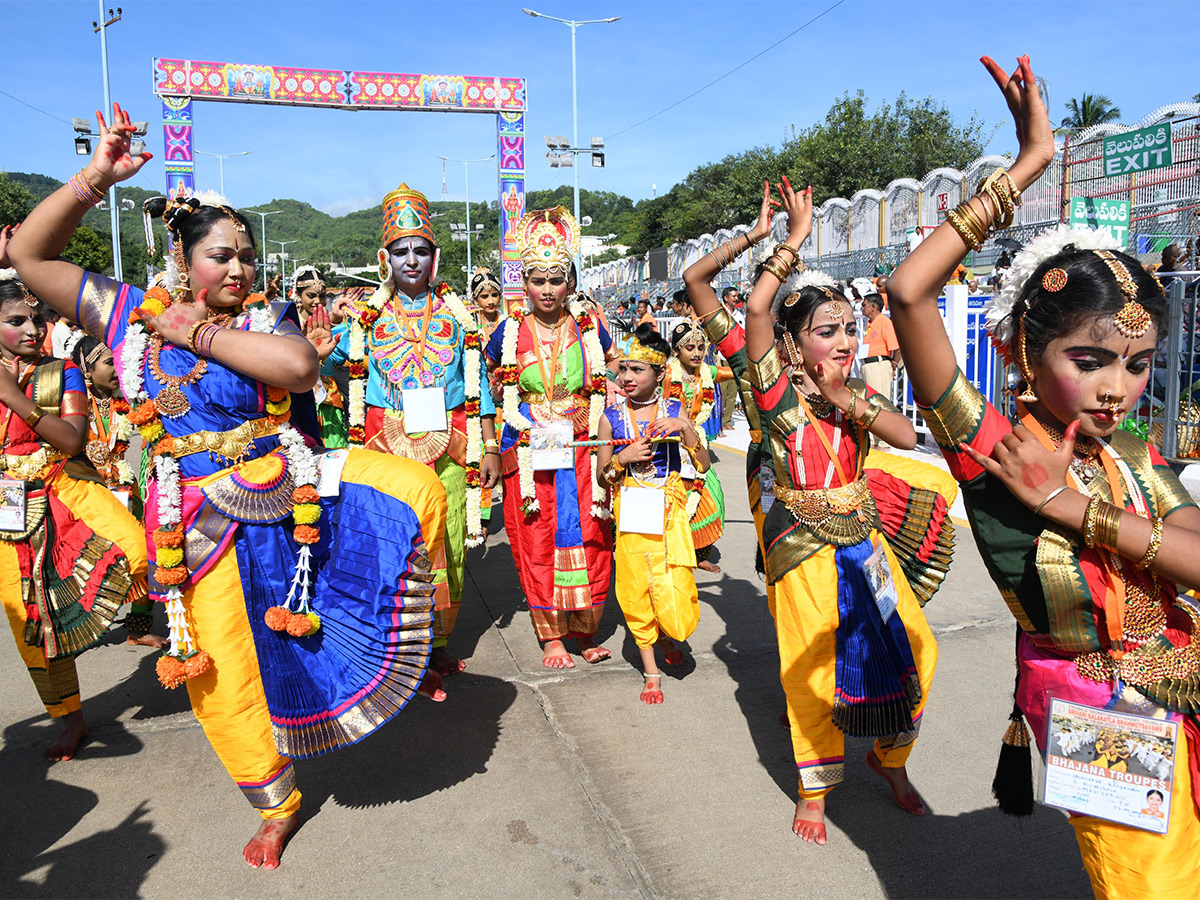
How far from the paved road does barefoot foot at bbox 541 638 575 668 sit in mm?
110

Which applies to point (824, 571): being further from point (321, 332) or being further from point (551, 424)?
point (321, 332)

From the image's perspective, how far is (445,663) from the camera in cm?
461

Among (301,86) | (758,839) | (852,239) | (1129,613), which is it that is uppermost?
(301,86)

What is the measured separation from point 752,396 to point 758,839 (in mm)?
1593

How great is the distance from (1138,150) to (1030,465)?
47.8ft

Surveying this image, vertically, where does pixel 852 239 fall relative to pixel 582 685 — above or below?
above

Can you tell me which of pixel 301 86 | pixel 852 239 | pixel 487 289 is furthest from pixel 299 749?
pixel 852 239

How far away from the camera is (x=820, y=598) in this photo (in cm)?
305

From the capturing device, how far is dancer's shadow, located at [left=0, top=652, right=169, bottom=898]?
2.87 meters

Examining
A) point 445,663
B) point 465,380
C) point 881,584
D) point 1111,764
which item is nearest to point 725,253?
point 881,584

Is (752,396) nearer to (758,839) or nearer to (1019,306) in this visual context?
(1019,306)

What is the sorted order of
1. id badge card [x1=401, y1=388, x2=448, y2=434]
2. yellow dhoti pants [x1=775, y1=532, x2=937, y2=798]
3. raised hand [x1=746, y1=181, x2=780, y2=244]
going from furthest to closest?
id badge card [x1=401, y1=388, x2=448, y2=434] < raised hand [x1=746, y1=181, x2=780, y2=244] < yellow dhoti pants [x1=775, y1=532, x2=937, y2=798]

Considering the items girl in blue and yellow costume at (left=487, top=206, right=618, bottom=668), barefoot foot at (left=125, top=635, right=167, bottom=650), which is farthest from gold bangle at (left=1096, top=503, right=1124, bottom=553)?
barefoot foot at (left=125, top=635, right=167, bottom=650)

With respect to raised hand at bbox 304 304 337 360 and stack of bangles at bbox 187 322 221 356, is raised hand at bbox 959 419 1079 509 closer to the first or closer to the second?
stack of bangles at bbox 187 322 221 356
